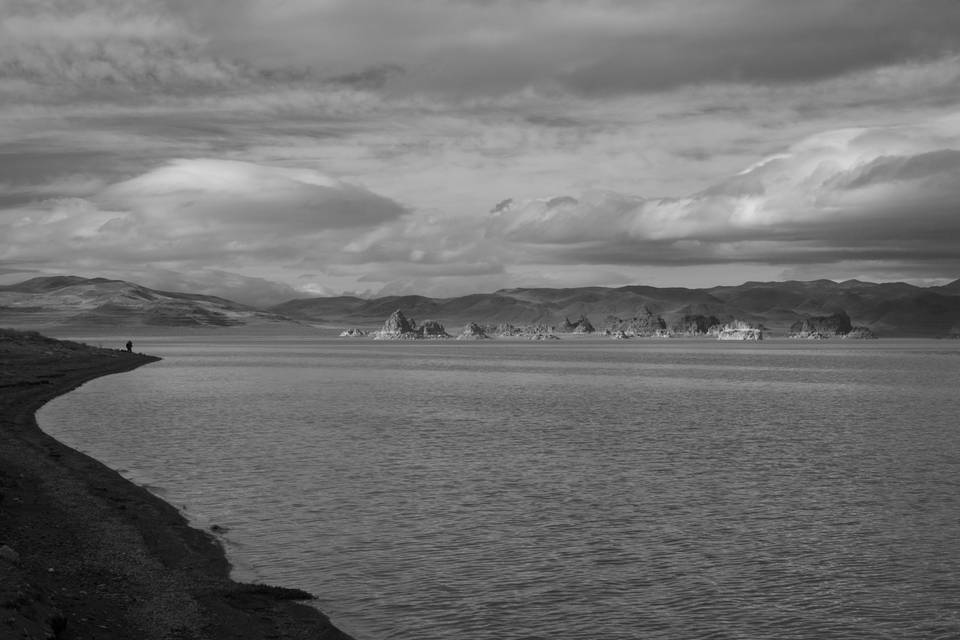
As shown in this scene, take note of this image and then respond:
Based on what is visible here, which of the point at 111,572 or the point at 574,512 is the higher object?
the point at 111,572

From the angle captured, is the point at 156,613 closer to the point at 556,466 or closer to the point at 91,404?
the point at 556,466

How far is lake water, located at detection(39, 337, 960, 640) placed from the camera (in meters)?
19.3

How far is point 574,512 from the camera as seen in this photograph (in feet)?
95.5

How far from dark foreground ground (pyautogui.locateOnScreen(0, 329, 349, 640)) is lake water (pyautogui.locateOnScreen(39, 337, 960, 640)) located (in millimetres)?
1381

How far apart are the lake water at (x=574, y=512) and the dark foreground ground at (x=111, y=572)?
4.53 ft

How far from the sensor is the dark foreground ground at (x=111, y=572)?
15773 millimetres

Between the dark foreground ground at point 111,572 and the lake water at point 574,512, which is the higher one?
the dark foreground ground at point 111,572

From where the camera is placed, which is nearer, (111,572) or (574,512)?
(111,572)

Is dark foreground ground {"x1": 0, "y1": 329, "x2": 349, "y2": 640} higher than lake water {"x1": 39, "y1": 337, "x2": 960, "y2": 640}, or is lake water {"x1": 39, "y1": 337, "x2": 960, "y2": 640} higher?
dark foreground ground {"x1": 0, "y1": 329, "x2": 349, "y2": 640}

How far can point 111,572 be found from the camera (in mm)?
19422

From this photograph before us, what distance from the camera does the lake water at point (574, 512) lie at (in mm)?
19328

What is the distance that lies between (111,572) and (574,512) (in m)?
15.3

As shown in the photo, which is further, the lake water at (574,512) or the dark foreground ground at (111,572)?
the lake water at (574,512)

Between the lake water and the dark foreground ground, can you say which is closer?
the dark foreground ground
